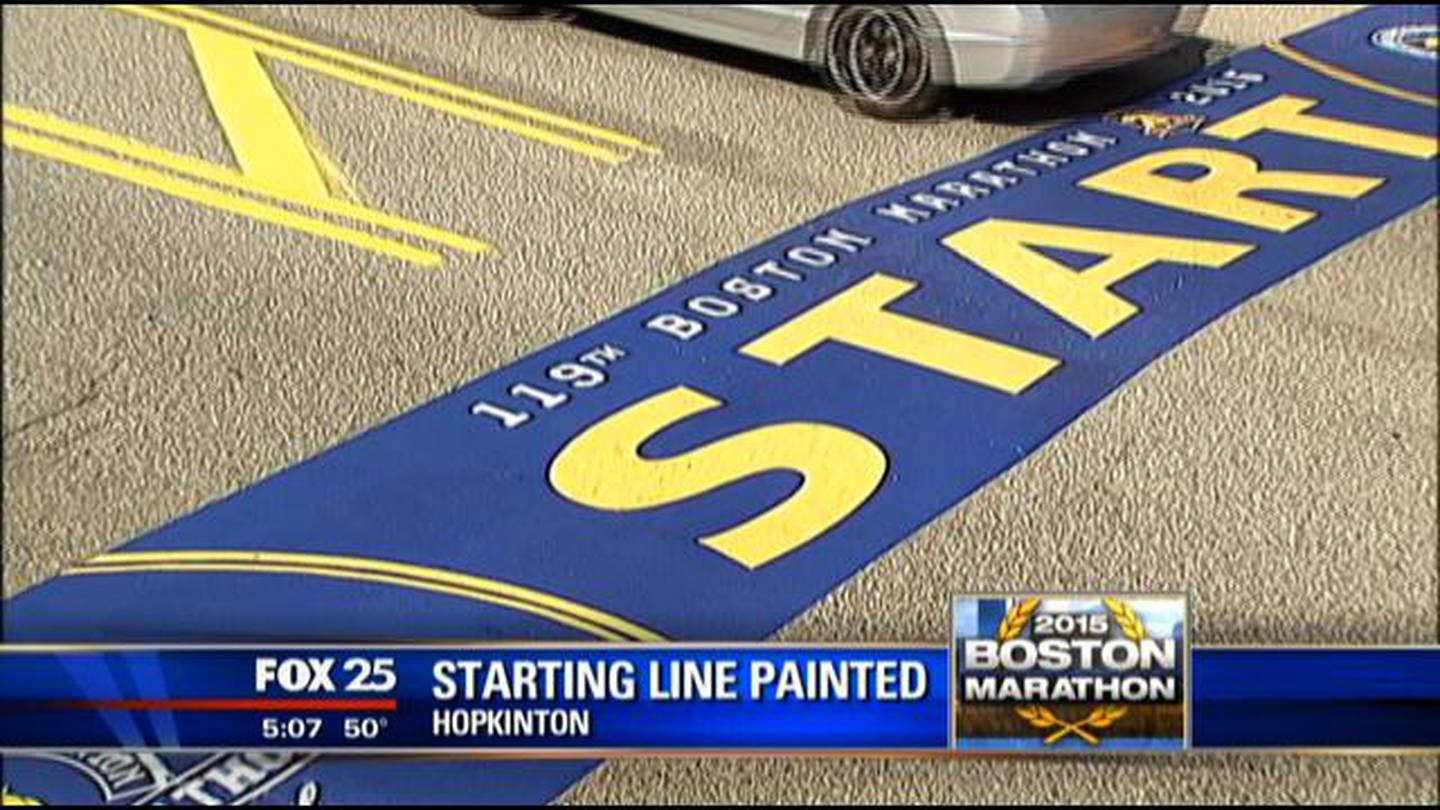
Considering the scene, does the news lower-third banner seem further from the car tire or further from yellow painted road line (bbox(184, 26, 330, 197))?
the car tire

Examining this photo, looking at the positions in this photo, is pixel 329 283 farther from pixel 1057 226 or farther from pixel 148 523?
pixel 1057 226

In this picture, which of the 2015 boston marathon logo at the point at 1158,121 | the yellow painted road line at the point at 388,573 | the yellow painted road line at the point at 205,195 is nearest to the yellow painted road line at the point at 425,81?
the yellow painted road line at the point at 205,195

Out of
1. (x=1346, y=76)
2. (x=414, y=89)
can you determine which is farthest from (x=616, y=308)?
(x=1346, y=76)

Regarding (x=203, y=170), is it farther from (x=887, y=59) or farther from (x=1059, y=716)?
(x=1059, y=716)

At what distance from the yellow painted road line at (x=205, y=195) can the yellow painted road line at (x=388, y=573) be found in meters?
1.75

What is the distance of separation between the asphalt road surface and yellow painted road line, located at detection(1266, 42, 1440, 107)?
0.49 meters

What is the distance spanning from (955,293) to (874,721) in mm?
2835

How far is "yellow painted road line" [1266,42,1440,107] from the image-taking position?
730cm

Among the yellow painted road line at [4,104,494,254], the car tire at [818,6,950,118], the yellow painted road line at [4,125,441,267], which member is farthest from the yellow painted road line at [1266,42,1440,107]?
the yellow painted road line at [4,125,441,267]

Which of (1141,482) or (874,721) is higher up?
(874,721)

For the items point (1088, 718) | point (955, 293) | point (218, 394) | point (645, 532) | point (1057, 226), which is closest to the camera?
point (1088, 718)

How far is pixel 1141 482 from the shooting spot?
4.36m

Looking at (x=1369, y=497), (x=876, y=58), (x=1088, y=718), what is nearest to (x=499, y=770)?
(x=1088, y=718)

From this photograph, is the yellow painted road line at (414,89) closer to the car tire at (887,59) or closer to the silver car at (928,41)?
the silver car at (928,41)
